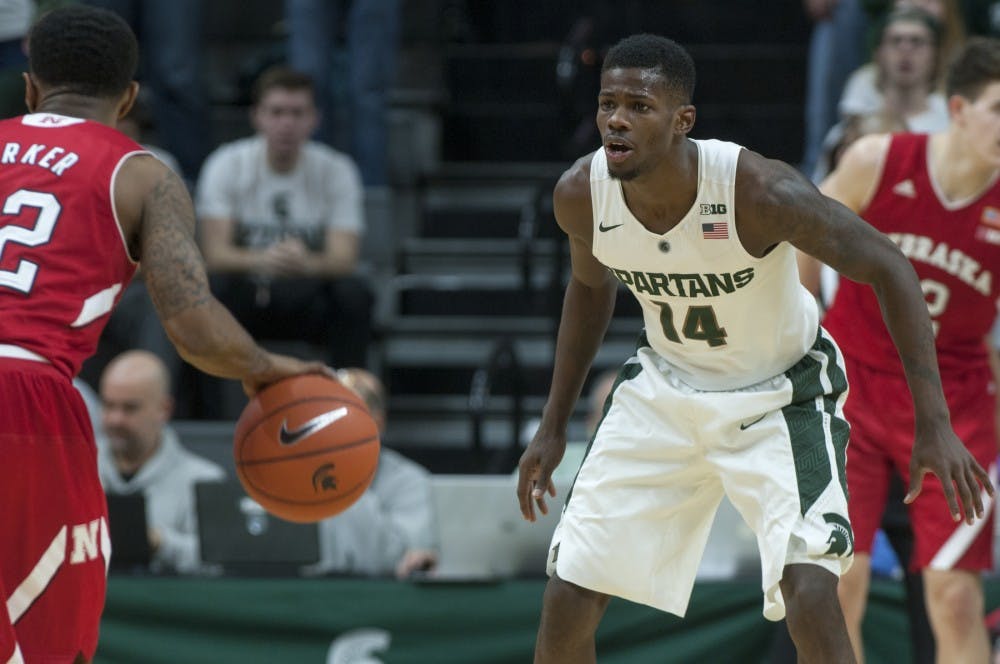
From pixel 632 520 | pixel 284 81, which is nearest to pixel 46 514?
pixel 632 520

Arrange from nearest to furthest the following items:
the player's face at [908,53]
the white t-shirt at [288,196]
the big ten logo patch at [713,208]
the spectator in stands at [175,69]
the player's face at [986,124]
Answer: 1. the big ten logo patch at [713,208]
2. the player's face at [986,124]
3. the player's face at [908,53]
4. the white t-shirt at [288,196]
5. the spectator in stands at [175,69]

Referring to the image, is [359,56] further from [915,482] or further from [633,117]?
[915,482]

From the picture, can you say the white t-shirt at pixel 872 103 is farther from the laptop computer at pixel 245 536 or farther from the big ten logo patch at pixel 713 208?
the big ten logo patch at pixel 713 208

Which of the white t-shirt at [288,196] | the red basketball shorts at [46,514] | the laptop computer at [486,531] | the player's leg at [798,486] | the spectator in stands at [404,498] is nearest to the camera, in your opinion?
the red basketball shorts at [46,514]

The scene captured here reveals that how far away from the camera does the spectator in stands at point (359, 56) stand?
8.60 metres

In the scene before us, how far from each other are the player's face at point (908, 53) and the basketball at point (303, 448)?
4.14 metres

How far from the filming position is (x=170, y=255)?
4.01m

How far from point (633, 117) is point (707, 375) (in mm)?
777

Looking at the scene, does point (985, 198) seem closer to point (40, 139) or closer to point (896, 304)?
point (896, 304)

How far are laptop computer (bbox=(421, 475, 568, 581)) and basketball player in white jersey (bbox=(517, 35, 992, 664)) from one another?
1.66m

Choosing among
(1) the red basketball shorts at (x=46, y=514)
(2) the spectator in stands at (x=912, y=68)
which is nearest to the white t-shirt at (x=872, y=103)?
(2) the spectator in stands at (x=912, y=68)

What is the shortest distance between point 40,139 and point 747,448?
6.54 ft

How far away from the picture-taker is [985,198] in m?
5.32

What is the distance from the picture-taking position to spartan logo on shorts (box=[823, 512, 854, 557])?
4059mm
